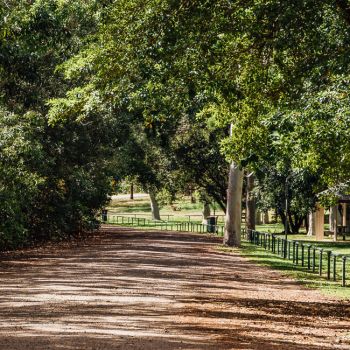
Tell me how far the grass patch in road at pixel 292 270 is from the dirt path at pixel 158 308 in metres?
0.60

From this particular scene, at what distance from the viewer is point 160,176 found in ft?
179

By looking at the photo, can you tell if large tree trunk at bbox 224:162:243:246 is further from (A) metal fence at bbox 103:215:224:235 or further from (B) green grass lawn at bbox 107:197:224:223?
(B) green grass lawn at bbox 107:197:224:223

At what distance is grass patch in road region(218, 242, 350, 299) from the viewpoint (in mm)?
20344

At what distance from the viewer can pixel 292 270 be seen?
26.0 m

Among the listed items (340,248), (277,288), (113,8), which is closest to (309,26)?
(113,8)

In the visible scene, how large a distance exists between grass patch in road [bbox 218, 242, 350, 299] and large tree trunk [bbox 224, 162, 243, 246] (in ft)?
2.36

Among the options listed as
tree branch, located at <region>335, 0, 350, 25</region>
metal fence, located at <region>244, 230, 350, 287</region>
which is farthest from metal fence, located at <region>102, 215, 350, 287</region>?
tree branch, located at <region>335, 0, 350, 25</region>

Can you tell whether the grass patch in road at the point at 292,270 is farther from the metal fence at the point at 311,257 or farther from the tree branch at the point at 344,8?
the tree branch at the point at 344,8

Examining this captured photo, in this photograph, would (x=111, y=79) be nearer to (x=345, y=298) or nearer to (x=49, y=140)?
(x=345, y=298)

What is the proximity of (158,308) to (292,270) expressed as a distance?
39.9ft

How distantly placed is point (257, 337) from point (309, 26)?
625 cm

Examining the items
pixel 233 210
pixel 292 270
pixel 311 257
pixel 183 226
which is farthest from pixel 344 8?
Result: pixel 183 226

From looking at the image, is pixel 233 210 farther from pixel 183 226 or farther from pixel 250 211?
pixel 183 226

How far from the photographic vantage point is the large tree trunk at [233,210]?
37938mm
